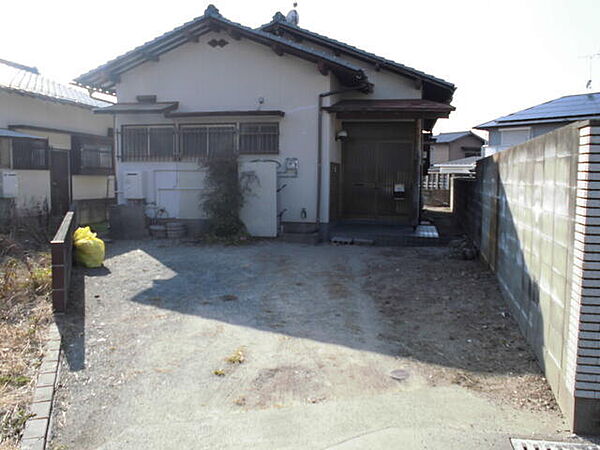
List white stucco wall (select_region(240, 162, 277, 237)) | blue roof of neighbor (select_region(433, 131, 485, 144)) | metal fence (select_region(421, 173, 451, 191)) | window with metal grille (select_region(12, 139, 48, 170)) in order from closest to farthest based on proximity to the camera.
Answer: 1. white stucco wall (select_region(240, 162, 277, 237))
2. window with metal grille (select_region(12, 139, 48, 170))
3. metal fence (select_region(421, 173, 451, 191))
4. blue roof of neighbor (select_region(433, 131, 485, 144))

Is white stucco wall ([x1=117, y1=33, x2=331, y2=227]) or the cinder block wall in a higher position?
white stucco wall ([x1=117, y1=33, x2=331, y2=227])

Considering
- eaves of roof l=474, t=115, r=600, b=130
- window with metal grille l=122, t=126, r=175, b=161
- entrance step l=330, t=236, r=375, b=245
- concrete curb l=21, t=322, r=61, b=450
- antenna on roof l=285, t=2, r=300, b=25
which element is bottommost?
concrete curb l=21, t=322, r=61, b=450

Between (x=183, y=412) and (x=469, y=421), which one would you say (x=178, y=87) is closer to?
(x=183, y=412)

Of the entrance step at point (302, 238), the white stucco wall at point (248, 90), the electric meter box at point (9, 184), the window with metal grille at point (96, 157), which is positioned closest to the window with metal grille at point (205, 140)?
the white stucco wall at point (248, 90)

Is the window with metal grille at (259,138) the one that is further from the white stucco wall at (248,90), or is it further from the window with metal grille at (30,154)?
the window with metal grille at (30,154)

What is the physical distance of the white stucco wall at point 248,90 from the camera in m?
11.1

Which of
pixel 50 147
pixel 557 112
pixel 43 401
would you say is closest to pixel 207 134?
pixel 50 147

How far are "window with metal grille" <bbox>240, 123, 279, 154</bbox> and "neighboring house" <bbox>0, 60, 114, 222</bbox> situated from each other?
486 centimetres

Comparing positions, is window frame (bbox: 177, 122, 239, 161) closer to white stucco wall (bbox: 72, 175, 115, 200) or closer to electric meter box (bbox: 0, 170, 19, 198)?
electric meter box (bbox: 0, 170, 19, 198)

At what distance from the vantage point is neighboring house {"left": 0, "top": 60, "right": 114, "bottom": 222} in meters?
11.8

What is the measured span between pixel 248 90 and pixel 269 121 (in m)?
0.91

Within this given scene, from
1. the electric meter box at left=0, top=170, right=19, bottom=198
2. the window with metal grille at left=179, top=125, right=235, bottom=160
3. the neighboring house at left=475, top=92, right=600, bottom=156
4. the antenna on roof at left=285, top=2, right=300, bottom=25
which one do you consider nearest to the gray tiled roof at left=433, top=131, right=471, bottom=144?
the neighboring house at left=475, top=92, right=600, bottom=156

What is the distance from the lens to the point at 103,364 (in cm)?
431

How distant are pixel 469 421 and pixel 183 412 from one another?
197 centimetres
